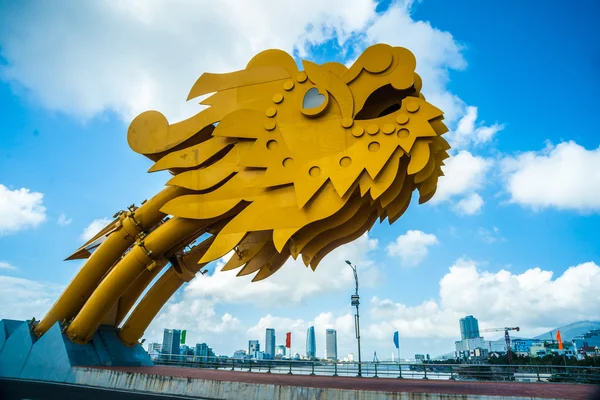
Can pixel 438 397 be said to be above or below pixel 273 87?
below

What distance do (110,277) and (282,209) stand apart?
6626 millimetres

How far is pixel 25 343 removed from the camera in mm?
14320

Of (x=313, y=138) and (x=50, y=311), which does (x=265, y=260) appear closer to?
(x=313, y=138)

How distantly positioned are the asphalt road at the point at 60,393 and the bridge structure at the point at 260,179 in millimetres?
894

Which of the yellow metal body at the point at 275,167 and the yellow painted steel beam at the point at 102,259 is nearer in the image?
the yellow metal body at the point at 275,167

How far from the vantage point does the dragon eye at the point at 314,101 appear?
12.4m

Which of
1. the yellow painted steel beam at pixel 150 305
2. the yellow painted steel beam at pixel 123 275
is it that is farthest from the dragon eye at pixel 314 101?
the yellow painted steel beam at pixel 150 305

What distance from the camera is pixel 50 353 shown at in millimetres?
13664

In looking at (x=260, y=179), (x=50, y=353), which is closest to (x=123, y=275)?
(x=50, y=353)

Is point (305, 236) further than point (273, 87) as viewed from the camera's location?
No

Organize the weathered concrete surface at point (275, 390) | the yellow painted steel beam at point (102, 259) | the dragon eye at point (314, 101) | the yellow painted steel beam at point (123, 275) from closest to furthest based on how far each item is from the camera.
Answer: the weathered concrete surface at point (275, 390) < the dragon eye at point (314, 101) < the yellow painted steel beam at point (123, 275) < the yellow painted steel beam at point (102, 259)

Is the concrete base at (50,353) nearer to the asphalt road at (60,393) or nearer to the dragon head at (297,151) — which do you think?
the asphalt road at (60,393)

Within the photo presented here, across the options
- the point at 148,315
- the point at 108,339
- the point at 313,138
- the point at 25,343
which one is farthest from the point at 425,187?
the point at 25,343

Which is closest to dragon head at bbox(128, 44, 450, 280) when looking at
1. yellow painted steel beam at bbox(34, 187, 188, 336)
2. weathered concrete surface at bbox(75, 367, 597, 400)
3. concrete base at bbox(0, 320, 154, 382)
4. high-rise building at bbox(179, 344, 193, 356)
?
yellow painted steel beam at bbox(34, 187, 188, 336)
